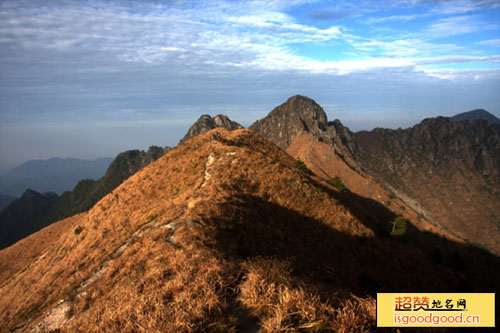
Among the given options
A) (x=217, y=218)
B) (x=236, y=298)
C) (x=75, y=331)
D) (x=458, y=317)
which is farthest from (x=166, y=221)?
(x=458, y=317)

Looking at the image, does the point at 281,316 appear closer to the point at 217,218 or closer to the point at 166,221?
the point at 217,218

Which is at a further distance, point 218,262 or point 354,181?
point 354,181

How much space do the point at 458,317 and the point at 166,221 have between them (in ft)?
58.0

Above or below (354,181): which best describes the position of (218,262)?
above

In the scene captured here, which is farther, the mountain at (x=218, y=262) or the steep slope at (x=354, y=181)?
the steep slope at (x=354, y=181)

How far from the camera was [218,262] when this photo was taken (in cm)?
1049

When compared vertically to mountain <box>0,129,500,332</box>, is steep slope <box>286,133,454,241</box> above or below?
below

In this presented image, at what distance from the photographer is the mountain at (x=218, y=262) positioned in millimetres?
7191

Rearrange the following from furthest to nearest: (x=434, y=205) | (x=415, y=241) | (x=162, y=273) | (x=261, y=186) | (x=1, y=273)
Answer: (x=434, y=205) < (x=415, y=241) < (x=1, y=273) < (x=261, y=186) < (x=162, y=273)

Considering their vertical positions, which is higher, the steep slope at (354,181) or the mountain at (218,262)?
the mountain at (218,262)

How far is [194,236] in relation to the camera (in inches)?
600

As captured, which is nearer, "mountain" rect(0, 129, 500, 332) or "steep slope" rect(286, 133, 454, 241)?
"mountain" rect(0, 129, 500, 332)

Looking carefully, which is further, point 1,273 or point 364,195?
point 364,195

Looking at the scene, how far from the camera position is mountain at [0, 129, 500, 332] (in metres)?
7.19
